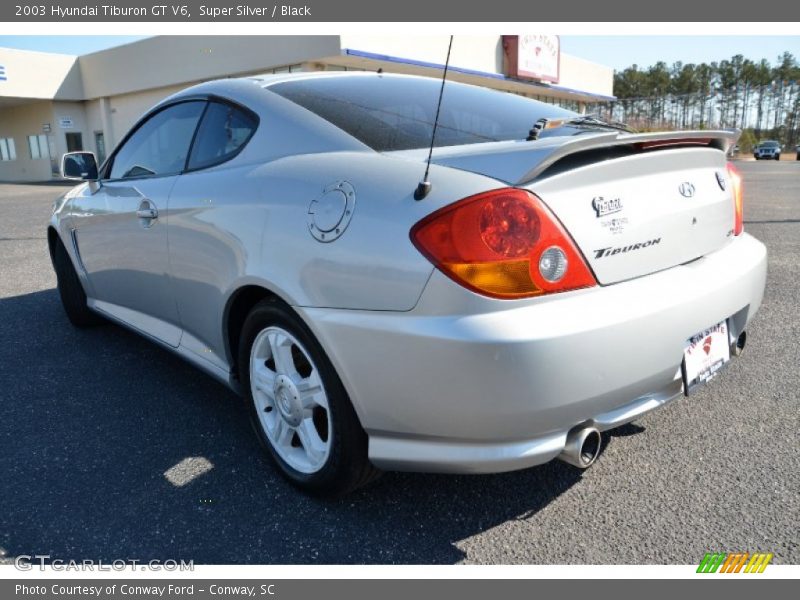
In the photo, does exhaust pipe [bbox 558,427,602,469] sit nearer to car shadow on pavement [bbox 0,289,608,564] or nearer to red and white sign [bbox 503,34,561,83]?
car shadow on pavement [bbox 0,289,608,564]

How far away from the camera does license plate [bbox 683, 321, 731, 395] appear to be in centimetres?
207

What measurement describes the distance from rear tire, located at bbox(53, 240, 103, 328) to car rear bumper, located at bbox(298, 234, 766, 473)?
2.92m

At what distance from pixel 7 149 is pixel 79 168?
128ft

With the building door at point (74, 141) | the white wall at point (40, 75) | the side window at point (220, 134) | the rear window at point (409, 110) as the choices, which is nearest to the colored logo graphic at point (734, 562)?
the rear window at point (409, 110)

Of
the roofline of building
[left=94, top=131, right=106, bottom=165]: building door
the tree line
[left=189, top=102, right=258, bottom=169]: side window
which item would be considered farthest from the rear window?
the tree line

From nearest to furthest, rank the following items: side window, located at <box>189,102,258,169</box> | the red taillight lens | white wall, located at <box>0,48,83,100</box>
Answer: the red taillight lens → side window, located at <box>189,102,258,169</box> → white wall, located at <box>0,48,83,100</box>

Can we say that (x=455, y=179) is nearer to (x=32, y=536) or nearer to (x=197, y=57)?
(x=32, y=536)

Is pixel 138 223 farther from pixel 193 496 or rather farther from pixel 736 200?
pixel 736 200

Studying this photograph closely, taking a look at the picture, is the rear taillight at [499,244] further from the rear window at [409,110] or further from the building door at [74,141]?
the building door at [74,141]

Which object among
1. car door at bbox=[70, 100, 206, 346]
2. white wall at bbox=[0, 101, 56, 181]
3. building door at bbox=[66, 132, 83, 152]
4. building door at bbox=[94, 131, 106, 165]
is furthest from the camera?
white wall at bbox=[0, 101, 56, 181]

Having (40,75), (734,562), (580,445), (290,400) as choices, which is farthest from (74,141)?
(734,562)

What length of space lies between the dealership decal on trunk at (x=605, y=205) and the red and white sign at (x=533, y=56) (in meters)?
28.7

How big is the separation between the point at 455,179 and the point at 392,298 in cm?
39

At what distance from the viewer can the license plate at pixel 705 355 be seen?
207 centimetres
